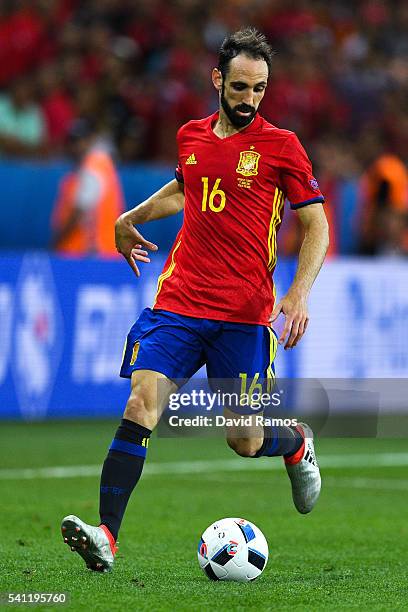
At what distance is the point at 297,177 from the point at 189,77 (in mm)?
10290

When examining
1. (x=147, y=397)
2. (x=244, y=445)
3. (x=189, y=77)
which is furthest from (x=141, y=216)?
(x=189, y=77)

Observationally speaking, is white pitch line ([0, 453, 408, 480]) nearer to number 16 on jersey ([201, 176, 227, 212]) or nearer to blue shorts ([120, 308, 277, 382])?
blue shorts ([120, 308, 277, 382])

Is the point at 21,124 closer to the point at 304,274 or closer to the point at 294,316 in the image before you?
the point at 304,274

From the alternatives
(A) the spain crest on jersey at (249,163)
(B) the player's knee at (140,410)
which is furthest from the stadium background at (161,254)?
(A) the spain crest on jersey at (249,163)

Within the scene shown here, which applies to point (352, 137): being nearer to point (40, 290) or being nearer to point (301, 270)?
point (40, 290)

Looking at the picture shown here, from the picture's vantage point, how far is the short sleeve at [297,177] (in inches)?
252

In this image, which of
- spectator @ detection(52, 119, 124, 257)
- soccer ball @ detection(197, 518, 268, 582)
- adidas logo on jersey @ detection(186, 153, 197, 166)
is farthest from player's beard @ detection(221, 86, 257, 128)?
spectator @ detection(52, 119, 124, 257)

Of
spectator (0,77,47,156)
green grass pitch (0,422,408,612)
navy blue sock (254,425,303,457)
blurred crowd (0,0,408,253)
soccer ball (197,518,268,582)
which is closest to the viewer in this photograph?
green grass pitch (0,422,408,612)

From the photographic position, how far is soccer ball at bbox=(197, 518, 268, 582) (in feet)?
20.2

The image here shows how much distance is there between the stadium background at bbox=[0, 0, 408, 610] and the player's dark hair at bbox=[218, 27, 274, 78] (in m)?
2.40

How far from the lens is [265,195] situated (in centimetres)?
654

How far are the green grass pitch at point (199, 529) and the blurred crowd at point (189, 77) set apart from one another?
12.9ft

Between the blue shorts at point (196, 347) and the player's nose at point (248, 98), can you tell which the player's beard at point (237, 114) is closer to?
the player's nose at point (248, 98)

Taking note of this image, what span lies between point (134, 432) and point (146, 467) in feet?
15.1
